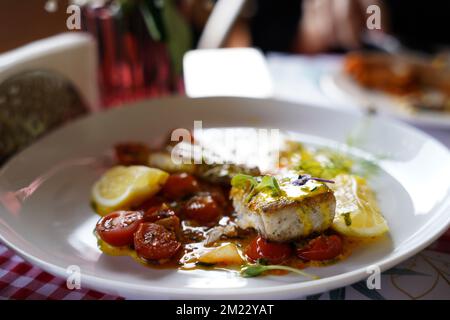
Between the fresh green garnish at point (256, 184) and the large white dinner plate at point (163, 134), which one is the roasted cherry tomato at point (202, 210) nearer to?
the fresh green garnish at point (256, 184)

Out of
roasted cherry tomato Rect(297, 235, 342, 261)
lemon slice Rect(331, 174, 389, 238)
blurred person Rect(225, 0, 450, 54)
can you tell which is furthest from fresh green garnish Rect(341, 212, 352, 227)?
blurred person Rect(225, 0, 450, 54)

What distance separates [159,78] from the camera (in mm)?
3539

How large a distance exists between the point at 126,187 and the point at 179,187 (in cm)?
25

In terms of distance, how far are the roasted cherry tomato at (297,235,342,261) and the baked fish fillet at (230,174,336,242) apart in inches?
2.4

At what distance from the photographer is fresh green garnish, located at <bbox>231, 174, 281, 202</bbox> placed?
6.52 ft

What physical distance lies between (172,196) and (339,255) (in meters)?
0.87

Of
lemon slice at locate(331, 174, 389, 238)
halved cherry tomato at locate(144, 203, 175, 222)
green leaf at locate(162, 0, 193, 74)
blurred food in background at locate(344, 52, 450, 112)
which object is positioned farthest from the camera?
blurred food in background at locate(344, 52, 450, 112)

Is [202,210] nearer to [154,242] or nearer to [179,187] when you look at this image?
[179,187]

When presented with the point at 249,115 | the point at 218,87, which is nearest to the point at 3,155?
the point at 249,115

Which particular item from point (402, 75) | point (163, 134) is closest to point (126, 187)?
point (163, 134)

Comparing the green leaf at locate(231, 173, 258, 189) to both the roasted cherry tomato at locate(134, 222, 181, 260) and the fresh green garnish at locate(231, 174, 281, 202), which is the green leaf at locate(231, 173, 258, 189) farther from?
the roasted cherry tomato at locate(134, 222, 181, 260)

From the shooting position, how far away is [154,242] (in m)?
1.97

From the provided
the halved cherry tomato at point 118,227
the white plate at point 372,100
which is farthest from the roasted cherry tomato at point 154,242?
the white plate at point 372,100

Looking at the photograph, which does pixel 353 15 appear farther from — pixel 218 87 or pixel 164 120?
pixel 164 120
